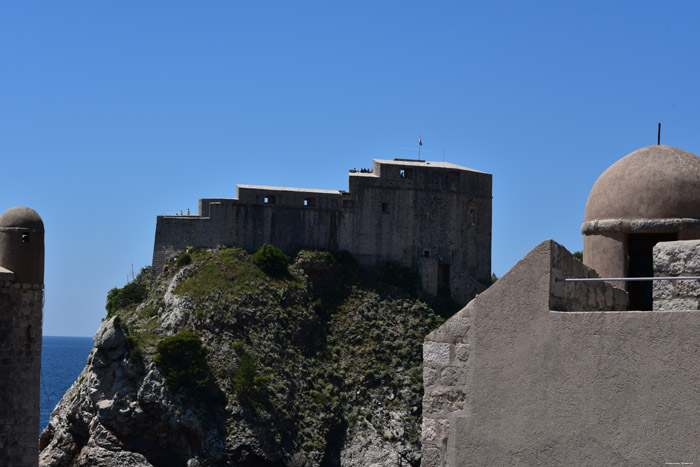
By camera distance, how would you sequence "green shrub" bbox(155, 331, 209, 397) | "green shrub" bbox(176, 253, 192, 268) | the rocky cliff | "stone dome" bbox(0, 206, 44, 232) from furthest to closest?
1. "green shrub" bbox(176, 253, 192, 268)
2. "green shrub" bbox(155, 331, 209, 397)
3. the rocky cliff
4. "stone dome" bbox(0, 206, 44, 232)

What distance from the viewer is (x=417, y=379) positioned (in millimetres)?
42281

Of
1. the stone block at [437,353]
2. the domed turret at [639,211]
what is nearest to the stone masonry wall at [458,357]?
the stone block at [437,353]

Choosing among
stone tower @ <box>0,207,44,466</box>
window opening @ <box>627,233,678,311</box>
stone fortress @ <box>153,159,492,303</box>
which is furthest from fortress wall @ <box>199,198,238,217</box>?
window opening @ <box>627,233,678,311</box>

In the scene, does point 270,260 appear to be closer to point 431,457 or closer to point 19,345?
point 19,345

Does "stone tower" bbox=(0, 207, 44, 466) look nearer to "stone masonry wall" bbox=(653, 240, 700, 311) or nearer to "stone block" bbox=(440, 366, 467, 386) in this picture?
"stone block" bbox=(440, 366, 467, 386)

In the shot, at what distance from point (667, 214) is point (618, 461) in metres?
5.65

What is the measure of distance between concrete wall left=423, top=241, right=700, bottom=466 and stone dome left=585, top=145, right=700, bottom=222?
4.35m

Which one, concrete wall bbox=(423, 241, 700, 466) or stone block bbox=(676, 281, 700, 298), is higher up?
stone block bbox=(676, 281, 700, 298)

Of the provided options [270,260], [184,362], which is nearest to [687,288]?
[184,362]

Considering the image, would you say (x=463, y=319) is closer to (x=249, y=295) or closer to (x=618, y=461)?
(x=618, y=461)

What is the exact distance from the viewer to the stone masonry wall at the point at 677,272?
655 centimetres

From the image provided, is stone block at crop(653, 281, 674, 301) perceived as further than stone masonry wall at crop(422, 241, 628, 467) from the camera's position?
Yes

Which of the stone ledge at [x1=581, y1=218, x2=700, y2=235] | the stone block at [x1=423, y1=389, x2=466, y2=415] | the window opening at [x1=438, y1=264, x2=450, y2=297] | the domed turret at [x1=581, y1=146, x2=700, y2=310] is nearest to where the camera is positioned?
the stone block at [x1=423, y1=389, x2=466, y2=415]

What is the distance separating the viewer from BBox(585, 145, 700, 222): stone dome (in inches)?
432
